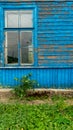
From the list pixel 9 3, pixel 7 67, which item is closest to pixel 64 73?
pixel 7 67

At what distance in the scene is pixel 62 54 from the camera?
10828mm

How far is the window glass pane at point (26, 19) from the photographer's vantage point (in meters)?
10.8

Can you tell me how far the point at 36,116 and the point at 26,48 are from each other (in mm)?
3646

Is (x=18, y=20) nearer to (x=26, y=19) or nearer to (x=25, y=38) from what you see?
(x=26, y=19)

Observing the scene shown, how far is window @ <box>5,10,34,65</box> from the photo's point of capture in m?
10.8

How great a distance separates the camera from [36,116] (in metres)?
7.59

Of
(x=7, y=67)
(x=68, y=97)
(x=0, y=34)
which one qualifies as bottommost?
(x=68, y=97)

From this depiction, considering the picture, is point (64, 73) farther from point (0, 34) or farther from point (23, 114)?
point (23, 114)

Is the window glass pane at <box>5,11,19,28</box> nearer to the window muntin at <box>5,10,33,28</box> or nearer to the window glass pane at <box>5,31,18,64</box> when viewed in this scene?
the window muntin at <box>5,10,33,28</box>

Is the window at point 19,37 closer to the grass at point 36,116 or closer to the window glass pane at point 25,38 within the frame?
the window glass pane at point 25,38

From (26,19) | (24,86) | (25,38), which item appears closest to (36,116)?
(24,86)

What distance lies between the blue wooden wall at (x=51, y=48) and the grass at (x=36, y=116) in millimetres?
1906

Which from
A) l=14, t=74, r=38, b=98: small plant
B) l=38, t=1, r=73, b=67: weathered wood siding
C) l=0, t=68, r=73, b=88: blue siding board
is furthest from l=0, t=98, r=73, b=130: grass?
l=38, t=1, r=73, b=67: weathered wood siding

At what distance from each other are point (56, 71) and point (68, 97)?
3.32 ft
